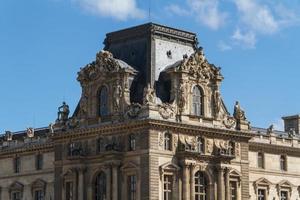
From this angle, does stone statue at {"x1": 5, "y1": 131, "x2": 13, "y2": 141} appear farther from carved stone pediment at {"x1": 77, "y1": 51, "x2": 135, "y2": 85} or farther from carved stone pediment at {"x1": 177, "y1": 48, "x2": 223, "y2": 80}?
carved stone pediment at {"x1": 177, "y1": 48, "x2": 223, "y2": 80}

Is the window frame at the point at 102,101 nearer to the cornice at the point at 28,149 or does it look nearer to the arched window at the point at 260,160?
the cornice at the point at 28,149

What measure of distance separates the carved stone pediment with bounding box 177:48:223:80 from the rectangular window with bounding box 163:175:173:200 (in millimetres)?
11798

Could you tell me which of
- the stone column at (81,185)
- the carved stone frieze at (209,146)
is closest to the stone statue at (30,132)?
the stone column at (81,185)

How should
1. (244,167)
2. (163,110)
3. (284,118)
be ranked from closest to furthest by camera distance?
(163,110) → (244,167) → (284,118)

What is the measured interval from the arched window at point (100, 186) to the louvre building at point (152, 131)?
4.1 inches

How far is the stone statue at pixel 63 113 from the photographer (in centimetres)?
10336

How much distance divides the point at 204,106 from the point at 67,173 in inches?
650

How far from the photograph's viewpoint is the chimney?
401ft

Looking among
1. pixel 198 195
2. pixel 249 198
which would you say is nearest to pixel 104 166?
pixel 198 195

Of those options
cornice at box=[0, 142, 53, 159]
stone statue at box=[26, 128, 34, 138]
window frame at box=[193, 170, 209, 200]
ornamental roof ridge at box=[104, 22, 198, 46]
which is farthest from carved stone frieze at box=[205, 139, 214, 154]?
stone statue at box=[26, 128, 34, 138]

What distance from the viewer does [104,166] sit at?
Result: 95750mm

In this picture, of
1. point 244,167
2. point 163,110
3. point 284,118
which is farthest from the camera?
point 284,118

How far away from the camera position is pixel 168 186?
93.7m

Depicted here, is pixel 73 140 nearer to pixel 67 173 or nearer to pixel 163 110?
pixel 67 173
